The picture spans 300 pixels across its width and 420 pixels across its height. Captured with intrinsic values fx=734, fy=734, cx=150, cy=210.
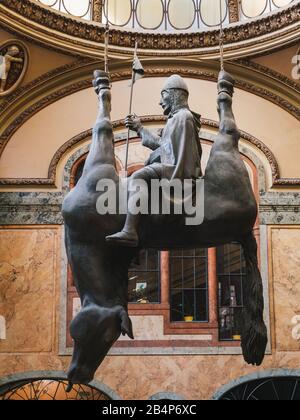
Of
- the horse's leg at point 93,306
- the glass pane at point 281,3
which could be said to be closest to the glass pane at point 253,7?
the glass pane at point 281,3

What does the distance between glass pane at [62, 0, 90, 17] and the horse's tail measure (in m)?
8.52

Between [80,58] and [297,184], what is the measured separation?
419 cm

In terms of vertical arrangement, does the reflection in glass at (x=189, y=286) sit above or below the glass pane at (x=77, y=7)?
below

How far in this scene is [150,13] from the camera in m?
13.1

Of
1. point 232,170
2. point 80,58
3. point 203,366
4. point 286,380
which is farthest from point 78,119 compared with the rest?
point 232,170

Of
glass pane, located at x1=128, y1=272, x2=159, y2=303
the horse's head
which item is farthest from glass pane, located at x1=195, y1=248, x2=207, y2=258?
the horse's head

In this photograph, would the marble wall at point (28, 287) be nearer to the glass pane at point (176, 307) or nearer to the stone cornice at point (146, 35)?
the glass pane at point (176, 307)

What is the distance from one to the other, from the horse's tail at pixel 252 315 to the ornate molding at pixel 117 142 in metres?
7.03

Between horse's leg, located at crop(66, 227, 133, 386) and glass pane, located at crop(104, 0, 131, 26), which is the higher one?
glass pane, located at crop(104, 0, 131, 26)

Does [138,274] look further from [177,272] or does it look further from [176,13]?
[176,13]

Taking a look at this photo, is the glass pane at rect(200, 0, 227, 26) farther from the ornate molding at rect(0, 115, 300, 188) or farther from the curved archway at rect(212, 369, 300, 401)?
the curved archway at rect(212, 369, 300, 401)

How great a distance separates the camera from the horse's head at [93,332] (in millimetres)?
4918

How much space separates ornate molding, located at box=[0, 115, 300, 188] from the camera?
1212 centimetres

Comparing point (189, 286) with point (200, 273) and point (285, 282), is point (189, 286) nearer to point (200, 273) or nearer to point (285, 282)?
point (200, 273)
